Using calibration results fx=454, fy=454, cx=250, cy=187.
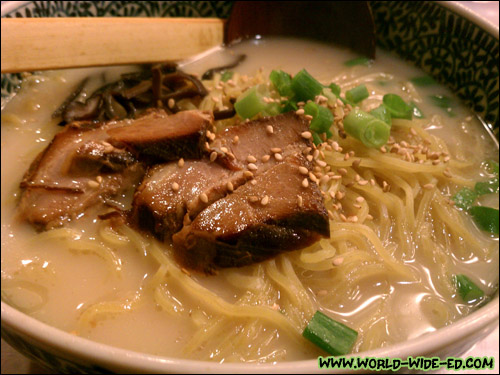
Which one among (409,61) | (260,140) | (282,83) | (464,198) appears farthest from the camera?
(409,61)

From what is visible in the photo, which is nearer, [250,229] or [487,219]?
[250,229]

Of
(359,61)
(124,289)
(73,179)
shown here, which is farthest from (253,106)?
(359,61)

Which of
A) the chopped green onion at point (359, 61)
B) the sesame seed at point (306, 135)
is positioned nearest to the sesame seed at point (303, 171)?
the sesame seed at point (306, 135)

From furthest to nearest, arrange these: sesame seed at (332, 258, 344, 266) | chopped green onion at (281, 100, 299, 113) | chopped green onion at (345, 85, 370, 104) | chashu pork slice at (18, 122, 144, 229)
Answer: chopped green onion at (345, 85, 370, 104), chopped green onion at (281, 100, 299, 113), chashu pork slice at (18, 122, 144, 229), sesame seed at (332, 258, 344, 266)

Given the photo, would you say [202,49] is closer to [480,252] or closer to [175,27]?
[175,27]

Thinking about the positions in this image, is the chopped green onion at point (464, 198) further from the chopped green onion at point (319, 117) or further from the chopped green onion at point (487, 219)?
the chopped green onion at point (319, 117)

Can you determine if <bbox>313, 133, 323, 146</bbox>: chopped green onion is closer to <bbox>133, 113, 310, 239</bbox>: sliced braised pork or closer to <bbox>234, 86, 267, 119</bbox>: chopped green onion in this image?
<bbox>133, 113, 310, 239</bbox>: sliced braised pork

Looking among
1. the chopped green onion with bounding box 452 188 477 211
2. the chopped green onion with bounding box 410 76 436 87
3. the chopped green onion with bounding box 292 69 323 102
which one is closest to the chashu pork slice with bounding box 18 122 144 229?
the chopped green onion with bounding box 292 69 323 102

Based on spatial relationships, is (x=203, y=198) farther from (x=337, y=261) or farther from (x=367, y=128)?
(x=367, y=128)
